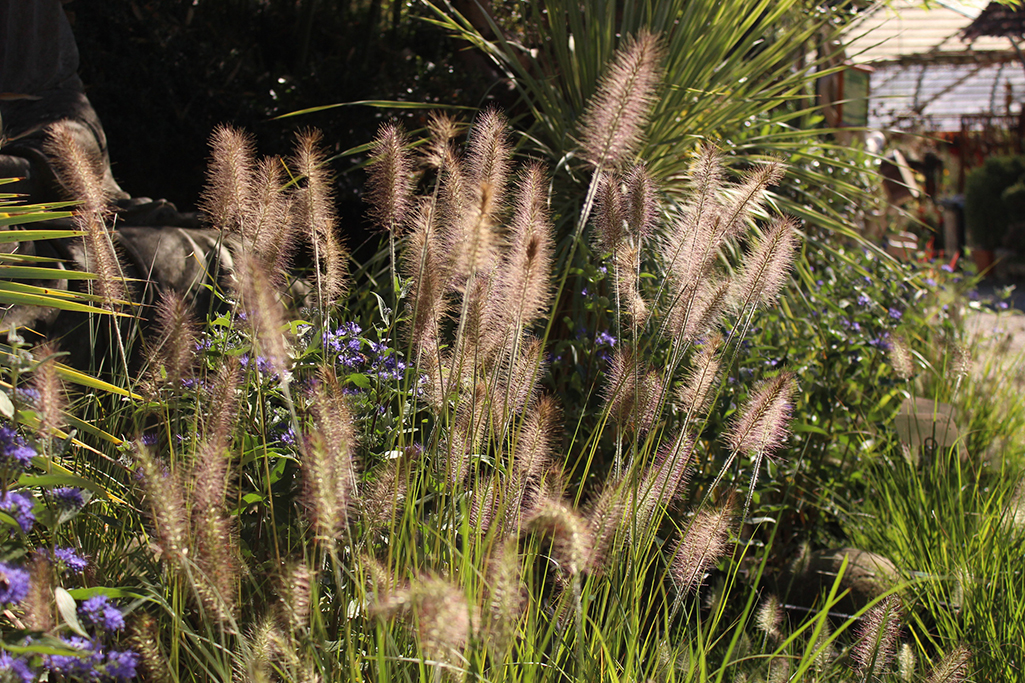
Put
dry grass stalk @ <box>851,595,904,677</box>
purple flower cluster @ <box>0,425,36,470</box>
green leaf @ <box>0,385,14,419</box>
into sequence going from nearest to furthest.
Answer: purple flower cluster @ <box>0,425,36,470</box>
green leaf @ <box>0,385,14,419</box>
dry grass stalk @ <box>851,595,904,677</box>

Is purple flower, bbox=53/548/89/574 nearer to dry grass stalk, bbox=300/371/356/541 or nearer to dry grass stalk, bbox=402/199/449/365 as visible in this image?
dry grass stalk, bbox=300/371/356/541

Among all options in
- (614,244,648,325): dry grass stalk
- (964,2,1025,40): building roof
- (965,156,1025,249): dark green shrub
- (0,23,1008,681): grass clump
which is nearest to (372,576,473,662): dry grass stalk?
(0,23,1008,681): grass clump

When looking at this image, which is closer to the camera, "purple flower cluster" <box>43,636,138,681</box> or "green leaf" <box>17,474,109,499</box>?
"purple flower cluster" <box>43,636,138,681</box>

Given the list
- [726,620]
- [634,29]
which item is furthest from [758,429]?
[634,29]

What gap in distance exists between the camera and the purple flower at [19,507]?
92cm

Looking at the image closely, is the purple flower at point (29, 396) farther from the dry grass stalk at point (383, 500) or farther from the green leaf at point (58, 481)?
the dry grass stalk at point (383, 500)

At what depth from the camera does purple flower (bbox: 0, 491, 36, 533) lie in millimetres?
919

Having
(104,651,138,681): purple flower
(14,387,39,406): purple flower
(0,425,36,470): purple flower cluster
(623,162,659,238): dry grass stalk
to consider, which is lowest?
(104,651,138,681): purple flower

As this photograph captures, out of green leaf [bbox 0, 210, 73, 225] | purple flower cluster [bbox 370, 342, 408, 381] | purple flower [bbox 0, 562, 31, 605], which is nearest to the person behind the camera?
purple flower [bbox 0, 562, 31, 605]

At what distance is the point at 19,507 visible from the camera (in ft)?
3.11

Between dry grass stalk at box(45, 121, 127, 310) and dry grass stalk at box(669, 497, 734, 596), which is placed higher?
dry grass stalk at box(45, 121, 127, 310)

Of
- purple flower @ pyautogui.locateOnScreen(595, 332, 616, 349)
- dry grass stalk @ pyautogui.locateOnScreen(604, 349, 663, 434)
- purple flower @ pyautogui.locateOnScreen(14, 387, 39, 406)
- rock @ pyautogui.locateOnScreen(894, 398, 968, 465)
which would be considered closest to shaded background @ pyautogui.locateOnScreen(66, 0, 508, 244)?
purple flower @ pyautogui.locateOnScreen(595, 332, 616, 349)

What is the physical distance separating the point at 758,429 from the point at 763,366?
1.27m

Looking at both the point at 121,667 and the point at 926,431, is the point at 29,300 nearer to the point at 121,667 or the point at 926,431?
the point at 121,667
